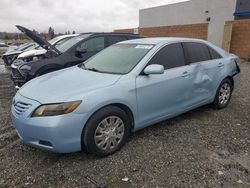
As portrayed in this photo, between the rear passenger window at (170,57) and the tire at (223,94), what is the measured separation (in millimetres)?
1274

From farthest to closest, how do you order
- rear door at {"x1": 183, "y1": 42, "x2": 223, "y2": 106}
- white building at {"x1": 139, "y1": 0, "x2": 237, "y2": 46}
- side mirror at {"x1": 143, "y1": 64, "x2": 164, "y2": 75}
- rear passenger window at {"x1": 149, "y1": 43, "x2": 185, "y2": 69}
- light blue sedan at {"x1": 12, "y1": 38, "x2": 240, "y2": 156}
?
1. white building at {"x1": 139, "y1": 0, "x2": 237, "y2": 46}
2. rear door at {"x1": 183, "y1": 42, "x2": 223, "y2": 106}
3. rear passenger window at {"x1": 149, "y1": 43, "x2": 185, "y2": 69}
4. side mirror at {"x1": 143, "y1": 64, "x2": 164, "y2": 75}
5. light blue sedan at {"x1": 12, "y1": 38, "x2": 240, "y2": 156}

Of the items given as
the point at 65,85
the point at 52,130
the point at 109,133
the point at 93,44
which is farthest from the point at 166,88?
the point at 93,44

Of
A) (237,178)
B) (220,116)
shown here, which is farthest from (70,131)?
(220,116)

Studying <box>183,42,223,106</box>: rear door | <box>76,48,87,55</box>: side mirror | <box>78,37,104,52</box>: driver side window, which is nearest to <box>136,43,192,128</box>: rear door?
<box>183,42,223,106</box>: rear door

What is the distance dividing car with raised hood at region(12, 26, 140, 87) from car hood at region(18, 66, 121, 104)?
216 centimetres

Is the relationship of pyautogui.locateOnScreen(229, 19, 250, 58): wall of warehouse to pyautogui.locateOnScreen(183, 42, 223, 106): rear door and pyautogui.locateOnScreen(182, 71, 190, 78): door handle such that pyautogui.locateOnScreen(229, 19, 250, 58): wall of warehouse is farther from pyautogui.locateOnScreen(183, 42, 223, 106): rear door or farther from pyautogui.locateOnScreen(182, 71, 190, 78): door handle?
pyautogui.locateOnScreen(182, 71, 190, 78): door handle

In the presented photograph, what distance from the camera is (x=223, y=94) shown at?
16.8ft

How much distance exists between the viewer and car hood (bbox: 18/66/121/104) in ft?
9.85

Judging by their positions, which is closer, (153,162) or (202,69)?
(153,162)

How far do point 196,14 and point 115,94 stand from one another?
20.2m

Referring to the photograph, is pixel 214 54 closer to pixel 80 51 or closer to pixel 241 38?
pixel 80 51

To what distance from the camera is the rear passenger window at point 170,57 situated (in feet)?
12.7

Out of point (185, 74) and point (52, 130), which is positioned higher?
point (185, 74)

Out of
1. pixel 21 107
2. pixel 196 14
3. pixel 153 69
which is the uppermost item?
pixel 196 14
